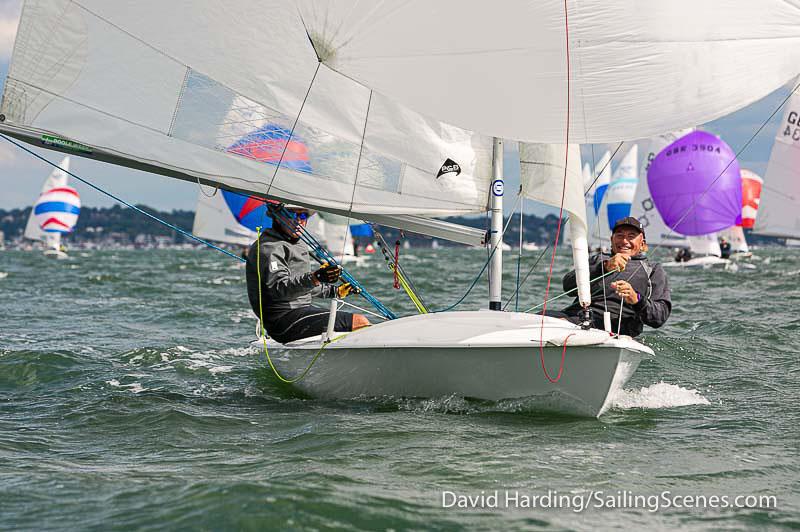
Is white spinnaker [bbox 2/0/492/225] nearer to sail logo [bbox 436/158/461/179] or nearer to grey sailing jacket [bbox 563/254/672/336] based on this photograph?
sail logo [bbox 436/158/461/179]

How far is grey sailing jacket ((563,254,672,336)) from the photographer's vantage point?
548 cm

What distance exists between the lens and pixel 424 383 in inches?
197

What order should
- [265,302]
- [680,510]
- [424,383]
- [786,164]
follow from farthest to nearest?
[786,164] < [265,302] < [424,383] < [680,510]

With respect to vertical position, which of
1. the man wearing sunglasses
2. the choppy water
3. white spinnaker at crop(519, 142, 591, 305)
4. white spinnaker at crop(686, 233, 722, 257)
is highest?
white spinnaker at crop(686, 233, 722, 257)

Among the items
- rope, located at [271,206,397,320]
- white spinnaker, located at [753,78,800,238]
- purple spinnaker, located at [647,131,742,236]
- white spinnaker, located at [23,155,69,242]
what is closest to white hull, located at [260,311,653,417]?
rope, located at [271,206,397,320]

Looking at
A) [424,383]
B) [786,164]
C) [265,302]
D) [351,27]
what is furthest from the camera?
[786,164]

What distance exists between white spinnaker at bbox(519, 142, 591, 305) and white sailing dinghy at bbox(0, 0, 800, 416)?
16 mm

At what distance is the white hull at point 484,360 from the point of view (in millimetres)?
4602

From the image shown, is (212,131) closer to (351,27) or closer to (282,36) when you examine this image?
(282,36)

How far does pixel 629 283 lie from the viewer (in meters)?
5.60

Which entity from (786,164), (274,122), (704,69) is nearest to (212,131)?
(274,122)

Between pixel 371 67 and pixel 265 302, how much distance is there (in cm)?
204

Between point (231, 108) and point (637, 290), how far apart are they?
9.28ft

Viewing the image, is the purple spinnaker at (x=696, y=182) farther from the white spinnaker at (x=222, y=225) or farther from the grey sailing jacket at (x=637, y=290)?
the grey sailing jacket at (x=637, y=290)
